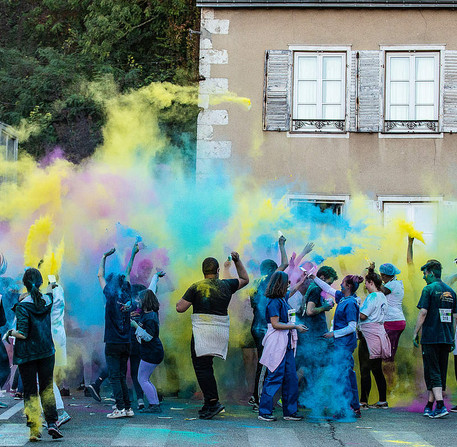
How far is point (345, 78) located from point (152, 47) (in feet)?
22.1

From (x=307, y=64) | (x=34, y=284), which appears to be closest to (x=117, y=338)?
(x=34, y=284)

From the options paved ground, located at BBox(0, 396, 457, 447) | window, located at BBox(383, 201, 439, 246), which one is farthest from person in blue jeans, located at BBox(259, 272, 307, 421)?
window, located at BBox(383, 201, 439, 246)

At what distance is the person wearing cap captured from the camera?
1132 cm

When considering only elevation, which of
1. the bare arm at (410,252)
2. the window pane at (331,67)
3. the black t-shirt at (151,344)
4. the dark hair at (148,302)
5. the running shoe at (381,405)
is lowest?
the running shoe at (381,405)

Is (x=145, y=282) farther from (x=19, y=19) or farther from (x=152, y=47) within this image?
(x=19, y=19)

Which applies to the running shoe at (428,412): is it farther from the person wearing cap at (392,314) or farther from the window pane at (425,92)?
the window pane at (425,92)

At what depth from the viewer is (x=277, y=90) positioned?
54.0ft

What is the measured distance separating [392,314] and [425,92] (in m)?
6.40

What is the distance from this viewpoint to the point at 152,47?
71.5ft

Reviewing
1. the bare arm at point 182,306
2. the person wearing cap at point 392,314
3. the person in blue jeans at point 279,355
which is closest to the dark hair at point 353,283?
Result: the person in blue jeans at point 279,355

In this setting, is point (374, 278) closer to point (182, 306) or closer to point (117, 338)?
point (182, 306)

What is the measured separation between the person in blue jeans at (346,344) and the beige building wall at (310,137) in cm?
629

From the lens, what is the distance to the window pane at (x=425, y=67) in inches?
651

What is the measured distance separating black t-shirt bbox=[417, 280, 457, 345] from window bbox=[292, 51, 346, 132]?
21.7 feet
